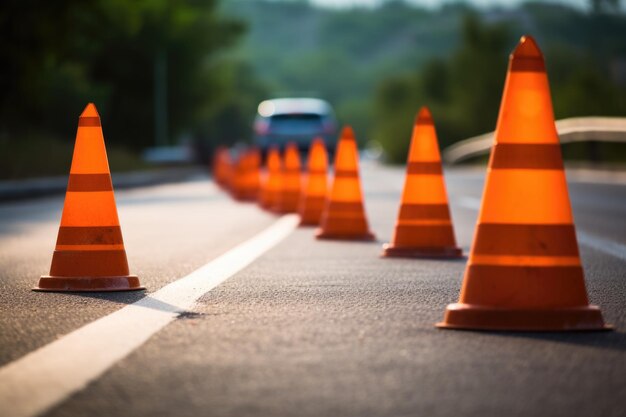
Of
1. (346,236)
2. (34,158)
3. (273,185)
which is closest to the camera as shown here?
(346,236)

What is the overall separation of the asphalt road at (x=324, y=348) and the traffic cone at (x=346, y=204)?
5.66 ft

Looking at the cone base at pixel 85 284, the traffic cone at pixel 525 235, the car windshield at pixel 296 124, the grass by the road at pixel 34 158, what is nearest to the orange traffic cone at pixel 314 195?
the cone base at pixel 85 284

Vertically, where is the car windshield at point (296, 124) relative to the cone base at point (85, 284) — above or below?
above

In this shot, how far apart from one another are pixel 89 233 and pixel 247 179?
585 inches

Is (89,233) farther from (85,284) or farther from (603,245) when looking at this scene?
(603,245)

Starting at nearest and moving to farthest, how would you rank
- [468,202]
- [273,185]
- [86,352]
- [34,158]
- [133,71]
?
[86,352] → [273,185] → [468,202] → [34,158] → [133,71]

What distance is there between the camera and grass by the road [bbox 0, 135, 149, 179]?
102ft

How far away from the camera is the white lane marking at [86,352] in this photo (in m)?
4.95

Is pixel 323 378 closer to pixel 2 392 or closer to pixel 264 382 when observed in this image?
pixel 264 382

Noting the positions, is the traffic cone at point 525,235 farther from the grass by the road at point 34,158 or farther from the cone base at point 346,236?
the grass by the road at point 34,158

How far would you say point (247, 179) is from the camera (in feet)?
76.7

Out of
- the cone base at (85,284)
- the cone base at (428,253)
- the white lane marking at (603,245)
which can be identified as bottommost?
the white lane marking at (603,245)

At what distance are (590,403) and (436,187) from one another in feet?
20.1

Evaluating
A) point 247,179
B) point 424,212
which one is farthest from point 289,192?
point 424,212
